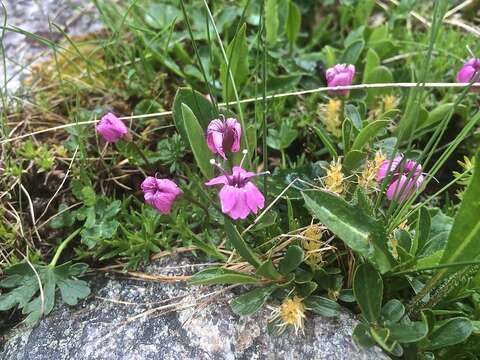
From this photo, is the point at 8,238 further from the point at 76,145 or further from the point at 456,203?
the point at 456,203

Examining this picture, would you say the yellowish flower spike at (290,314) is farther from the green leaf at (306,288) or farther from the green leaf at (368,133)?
the green leaf at (368,133)

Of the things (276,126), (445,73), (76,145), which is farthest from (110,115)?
(445,73)

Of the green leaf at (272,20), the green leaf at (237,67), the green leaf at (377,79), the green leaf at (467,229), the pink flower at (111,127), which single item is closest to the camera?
the green leaf at (467,229)

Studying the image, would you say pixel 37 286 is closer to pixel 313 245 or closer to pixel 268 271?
pixel 268 271

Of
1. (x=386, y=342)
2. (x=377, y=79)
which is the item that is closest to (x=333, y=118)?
(x=377, y=79)

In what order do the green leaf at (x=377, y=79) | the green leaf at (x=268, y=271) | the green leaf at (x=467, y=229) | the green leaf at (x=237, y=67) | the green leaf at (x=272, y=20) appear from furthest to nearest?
the green leaf at (x=272, y=20), the green leaf at (x=377, y=79), the green leaf at (x=237, y=67), the green leaf at (x=268, y=271), the green leaf at (x=467, y=229)

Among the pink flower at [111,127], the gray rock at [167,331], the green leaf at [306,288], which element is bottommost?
the gray rock at [167,331]

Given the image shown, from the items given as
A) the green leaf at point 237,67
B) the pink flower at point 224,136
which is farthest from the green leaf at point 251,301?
the green leaf at point 237,67
